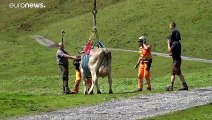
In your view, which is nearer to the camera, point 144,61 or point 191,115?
point 191,115

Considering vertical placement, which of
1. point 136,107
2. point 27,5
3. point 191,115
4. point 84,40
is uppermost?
point 27,5

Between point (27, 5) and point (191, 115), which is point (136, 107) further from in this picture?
point (27, 5)

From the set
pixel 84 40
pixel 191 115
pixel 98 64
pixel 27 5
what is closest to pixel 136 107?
pixel 191 115

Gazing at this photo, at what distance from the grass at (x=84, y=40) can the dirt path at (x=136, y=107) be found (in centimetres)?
146

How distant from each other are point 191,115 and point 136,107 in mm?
3848

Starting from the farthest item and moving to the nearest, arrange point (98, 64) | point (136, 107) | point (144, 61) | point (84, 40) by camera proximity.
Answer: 1. point (84, 40)
2. point (144, 61)
3. point (98, 64)
4. point (136, 107)

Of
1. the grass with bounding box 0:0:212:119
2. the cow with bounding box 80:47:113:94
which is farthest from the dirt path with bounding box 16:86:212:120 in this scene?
the cow with bounding box 80:47:113:94

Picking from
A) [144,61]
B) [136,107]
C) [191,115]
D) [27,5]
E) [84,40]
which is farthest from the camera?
[27,5]

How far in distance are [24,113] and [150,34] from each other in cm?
7373

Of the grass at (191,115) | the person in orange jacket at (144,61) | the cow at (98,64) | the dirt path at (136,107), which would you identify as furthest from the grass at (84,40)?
the grass at (191,115)

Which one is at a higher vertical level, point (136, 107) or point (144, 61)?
point (144, 61)

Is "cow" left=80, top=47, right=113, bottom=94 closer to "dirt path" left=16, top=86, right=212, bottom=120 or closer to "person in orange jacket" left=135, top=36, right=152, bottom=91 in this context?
"person in orange jacket" left=135, top=36, right=152, bottom=91

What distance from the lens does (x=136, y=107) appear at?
2489 cm

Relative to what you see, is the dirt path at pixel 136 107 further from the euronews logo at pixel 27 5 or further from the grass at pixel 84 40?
the euronews logo at pixel 27 5
